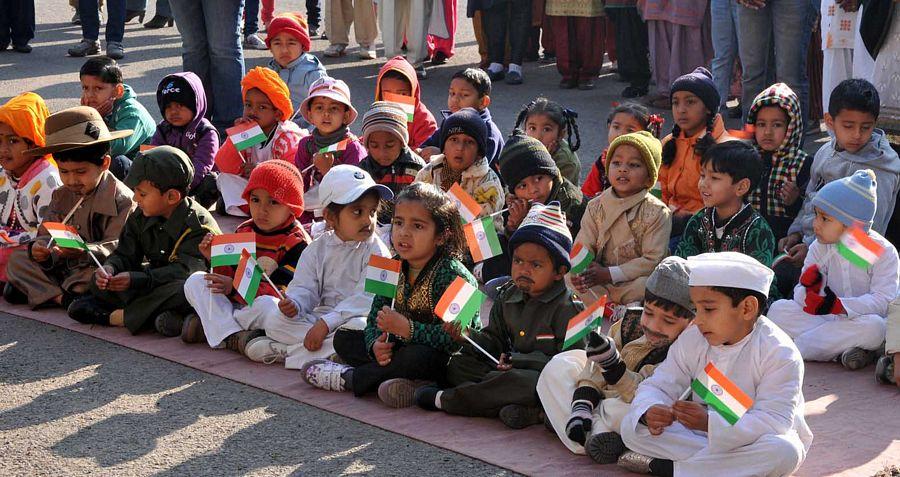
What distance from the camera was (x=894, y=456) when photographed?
4371mm

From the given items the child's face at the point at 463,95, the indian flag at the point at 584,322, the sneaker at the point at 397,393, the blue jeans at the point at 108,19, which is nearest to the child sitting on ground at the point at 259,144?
the child's face at the point at 463,95

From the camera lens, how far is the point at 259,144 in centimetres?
773

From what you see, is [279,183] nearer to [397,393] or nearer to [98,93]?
[397,393]

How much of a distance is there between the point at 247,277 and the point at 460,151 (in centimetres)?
153

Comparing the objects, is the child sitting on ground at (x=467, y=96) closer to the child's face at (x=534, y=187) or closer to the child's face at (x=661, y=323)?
the child's face at (x=534, y=187)

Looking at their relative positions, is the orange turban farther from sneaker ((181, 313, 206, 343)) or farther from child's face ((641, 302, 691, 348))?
child's face ((641, 302, 691, 348))

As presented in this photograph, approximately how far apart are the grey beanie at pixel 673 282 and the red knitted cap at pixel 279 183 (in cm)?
199

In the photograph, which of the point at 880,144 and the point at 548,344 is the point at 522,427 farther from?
the point at 880,144

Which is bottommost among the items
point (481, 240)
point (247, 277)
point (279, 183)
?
point (247, 277)

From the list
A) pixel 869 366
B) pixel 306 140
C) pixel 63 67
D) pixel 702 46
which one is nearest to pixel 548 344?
pixel 869 366

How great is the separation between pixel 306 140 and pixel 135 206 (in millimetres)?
1513

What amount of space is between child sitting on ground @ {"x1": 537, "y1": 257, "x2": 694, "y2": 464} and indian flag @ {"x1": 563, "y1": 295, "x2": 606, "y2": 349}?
0.06m

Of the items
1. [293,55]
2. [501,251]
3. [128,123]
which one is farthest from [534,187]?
[293,55]

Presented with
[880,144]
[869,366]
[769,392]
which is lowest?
[869,366]
